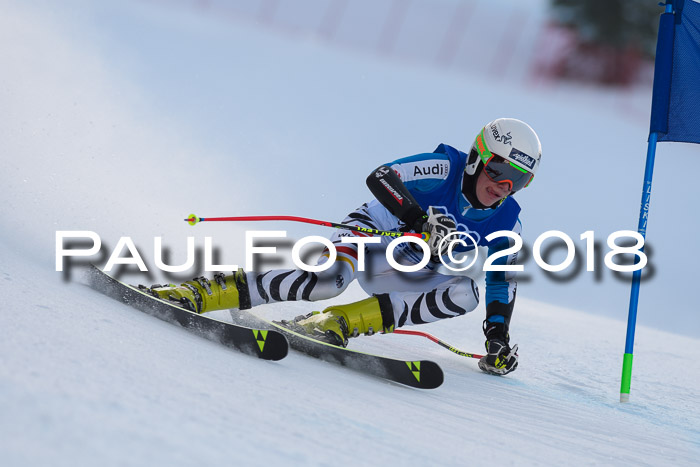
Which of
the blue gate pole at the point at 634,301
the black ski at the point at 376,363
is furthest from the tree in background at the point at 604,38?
the black ski at the point at 376,363

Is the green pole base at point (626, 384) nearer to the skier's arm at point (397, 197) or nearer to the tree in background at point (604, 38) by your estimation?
the skier's arm at point (397, 197)

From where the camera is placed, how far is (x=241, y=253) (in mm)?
5730

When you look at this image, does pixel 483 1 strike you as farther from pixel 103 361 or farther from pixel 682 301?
pixel 103 361

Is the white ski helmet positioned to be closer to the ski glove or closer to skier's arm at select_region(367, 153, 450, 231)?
skier's arm at select_region(367, 153, 450, 231)

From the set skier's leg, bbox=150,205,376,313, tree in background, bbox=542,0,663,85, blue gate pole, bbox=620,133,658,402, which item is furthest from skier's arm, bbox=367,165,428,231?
tree in background, bbox=542,0,663,85

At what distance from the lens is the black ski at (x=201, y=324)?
8.29ft

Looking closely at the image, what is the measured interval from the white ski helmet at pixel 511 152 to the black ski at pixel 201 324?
1.39 m

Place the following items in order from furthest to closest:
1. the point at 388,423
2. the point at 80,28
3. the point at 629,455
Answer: the point at 80,28 < the point at 629,455 < the point at 388,423

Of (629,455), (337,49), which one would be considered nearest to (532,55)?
(337,49)

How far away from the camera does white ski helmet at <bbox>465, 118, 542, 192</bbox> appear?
3.37 meters

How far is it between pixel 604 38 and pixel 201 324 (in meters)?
26.3

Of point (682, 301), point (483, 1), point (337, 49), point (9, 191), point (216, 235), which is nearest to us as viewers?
point (9, 191)

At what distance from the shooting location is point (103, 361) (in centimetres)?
184

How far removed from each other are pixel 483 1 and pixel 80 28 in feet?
36.6
